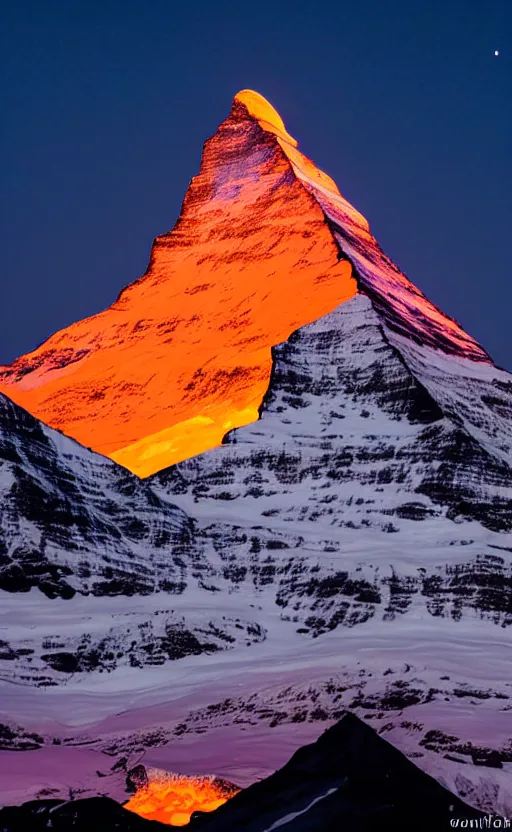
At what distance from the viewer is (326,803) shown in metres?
63.9

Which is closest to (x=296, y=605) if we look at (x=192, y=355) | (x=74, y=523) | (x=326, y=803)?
(x=74, y=523)

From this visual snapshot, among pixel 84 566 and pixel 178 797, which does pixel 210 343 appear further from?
pixel 178 797

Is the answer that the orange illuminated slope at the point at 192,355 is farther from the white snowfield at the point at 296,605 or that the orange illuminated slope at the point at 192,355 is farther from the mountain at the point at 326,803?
the mountain at the point at 326,803

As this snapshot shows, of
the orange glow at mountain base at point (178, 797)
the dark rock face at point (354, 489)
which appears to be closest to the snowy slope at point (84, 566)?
the dark rock face at point (354, 489)

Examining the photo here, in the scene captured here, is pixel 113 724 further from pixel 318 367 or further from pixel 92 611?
pixel 318 367

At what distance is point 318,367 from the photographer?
150000mm

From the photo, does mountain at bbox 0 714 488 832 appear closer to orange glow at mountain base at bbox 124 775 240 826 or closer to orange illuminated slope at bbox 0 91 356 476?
orange glow at mountain base at bbox 124 775 240 826

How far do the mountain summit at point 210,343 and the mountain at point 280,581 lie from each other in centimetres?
321

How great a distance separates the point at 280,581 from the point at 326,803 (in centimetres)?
5776

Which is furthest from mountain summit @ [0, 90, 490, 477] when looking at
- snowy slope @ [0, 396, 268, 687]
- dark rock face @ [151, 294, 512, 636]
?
snowy slope @ [0, 396, 268, 687]

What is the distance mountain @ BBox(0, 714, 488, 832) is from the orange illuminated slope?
247 feet

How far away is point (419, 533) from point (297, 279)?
60.7 metres

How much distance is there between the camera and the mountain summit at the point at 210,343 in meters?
160

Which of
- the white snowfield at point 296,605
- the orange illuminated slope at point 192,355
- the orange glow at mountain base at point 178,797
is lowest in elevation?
the orange glow at mountain base at point 178,797
